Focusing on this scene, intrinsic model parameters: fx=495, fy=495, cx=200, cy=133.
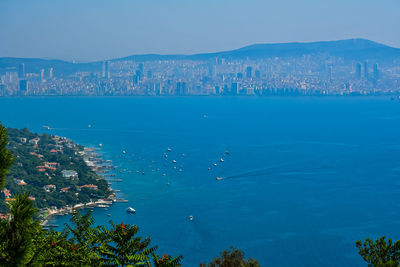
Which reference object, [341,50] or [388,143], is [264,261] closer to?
[388,143]

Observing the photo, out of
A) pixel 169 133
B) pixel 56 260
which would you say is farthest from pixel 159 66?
pixel 56 260

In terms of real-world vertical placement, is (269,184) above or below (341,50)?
below

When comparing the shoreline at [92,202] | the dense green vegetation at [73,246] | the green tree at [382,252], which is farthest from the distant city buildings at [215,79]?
the dense green vegetation at [73,246]

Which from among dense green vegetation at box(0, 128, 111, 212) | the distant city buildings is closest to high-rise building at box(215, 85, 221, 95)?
the distant city buildings

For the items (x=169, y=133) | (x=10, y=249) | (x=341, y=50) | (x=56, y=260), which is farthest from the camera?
(x=341, y=50)

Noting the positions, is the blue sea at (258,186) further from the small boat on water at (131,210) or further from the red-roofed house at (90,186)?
the red-roofed house at (90,186)

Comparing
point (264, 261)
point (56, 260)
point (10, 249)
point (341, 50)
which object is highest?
point (341, 50)
